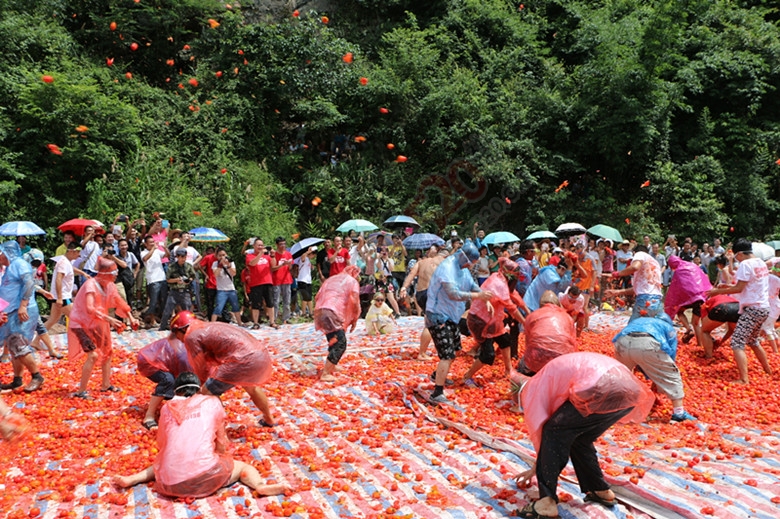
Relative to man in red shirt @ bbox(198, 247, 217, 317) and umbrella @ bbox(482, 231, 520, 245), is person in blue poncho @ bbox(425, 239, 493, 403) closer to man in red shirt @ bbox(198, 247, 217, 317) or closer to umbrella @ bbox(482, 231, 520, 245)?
man in red shirt @ bbox(198, 247, 217, 317)

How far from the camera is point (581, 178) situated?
22734 mm

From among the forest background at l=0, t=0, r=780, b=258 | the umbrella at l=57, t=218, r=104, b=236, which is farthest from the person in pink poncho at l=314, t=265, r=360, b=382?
the forest background at l=0, t=0, r=780, b=258

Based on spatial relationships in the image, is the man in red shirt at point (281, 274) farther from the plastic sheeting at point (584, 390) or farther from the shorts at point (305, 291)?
the plastic sheeting at point (584, 390)

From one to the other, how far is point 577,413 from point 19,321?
6449mm

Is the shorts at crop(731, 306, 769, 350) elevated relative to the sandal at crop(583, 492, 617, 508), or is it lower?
elevated

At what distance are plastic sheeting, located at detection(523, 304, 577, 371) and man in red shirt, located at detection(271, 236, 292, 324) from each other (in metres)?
7.15

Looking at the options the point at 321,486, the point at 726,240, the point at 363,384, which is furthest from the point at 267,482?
the point at 726,240

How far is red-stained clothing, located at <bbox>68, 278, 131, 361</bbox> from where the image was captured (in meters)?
6.78

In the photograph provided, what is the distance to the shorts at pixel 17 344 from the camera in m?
6.96

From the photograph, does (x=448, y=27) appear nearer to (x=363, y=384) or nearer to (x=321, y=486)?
(x=363, y=384)

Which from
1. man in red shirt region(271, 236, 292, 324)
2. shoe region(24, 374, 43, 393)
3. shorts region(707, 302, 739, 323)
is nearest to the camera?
shoe region(24, 374, 43, 393)

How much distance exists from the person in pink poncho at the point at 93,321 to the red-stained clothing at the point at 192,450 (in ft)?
9.13

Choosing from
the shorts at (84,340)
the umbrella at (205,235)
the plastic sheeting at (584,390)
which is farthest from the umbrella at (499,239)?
the plastic sheeting at (584,390)

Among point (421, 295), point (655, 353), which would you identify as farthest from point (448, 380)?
point (421, 295)
